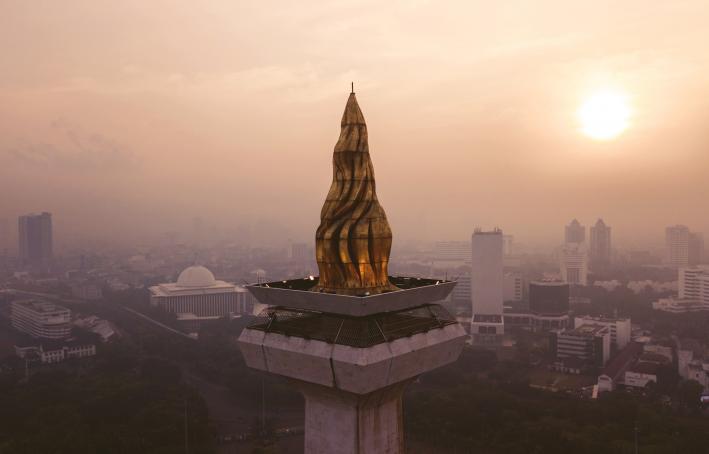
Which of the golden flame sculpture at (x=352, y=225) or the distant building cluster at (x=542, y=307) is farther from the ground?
the golden flame sculpture at (x=352, y=225)

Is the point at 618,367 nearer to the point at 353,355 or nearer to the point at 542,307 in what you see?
the point at 542,307

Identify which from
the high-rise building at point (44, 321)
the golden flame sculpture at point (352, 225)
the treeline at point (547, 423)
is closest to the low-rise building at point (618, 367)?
the treeline at point (547, 423)

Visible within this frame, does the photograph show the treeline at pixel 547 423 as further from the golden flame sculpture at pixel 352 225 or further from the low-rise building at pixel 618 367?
the golden flame sculpture at pixel 352 225

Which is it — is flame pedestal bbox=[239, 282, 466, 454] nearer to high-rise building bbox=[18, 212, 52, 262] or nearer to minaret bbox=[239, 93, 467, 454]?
minaret bbox=[239, 93, 467, 454]

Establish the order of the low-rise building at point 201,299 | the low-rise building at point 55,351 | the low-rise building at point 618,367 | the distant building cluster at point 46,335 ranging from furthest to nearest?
the low-rise building at point 201,299 < the distant building cluster at point 46,335 < the low-rise building at point 55,351 < the low-rise building at point 618,367

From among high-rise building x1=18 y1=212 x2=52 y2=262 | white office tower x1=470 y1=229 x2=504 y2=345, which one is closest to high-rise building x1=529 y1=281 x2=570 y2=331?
white office tower x1=470 y1=229 x2=504 y2=345

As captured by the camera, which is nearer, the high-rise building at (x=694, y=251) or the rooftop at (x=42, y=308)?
the rooftop at (x=42, y=308)

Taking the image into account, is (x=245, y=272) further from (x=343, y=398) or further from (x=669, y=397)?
(x=343, y=398)
